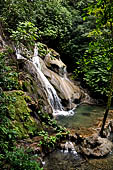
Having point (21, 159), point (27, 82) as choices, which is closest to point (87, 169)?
point (21, 159)

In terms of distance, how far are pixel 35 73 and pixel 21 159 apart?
6327 millimetres

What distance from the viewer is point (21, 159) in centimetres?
292

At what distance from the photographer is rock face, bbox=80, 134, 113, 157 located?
4.99 m

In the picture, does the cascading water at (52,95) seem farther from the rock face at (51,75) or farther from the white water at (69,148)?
the white water at (69,148)

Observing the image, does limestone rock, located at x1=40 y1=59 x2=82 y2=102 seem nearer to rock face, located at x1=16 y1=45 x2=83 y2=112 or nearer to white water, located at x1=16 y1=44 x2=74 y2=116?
rock face, located at x1=16 y1=45 x2=83 y2=112

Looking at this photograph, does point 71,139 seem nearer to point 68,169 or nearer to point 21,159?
point 68,169

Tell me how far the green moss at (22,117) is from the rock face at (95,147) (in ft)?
5.95

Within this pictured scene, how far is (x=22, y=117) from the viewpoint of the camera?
18.2 ft

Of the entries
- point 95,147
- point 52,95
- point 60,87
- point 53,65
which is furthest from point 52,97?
point 95,147

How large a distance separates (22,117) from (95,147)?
2.72m

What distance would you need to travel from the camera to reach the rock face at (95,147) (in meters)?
4.99

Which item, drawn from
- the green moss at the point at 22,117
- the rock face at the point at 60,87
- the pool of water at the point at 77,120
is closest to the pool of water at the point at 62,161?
the green moss at the point at 22,117

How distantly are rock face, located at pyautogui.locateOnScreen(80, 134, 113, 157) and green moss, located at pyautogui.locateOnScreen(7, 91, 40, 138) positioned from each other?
71.5 inches

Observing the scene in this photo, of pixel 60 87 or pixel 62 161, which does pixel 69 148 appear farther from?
pixel 60 87
